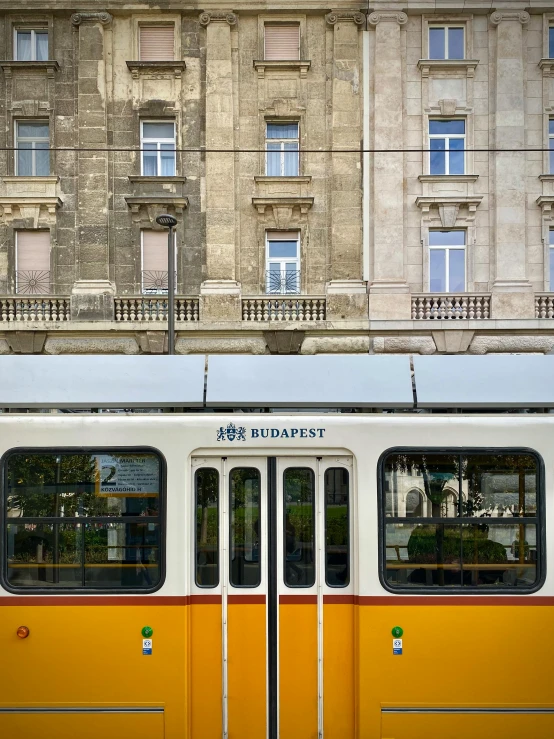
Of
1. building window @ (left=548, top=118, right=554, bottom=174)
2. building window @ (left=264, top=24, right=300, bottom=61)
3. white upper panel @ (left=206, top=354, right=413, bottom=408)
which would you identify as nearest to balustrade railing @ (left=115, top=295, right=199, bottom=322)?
building window @ (left=264, top=24, right=300, bottom=61)

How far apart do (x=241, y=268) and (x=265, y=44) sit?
7016 mm

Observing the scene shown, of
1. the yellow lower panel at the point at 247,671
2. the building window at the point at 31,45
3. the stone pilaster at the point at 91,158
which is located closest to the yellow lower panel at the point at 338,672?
the yellow lower panel at the point at 247,671

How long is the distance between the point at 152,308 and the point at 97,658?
1536cm

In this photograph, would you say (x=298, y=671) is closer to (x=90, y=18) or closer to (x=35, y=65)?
(x=35, y=65)

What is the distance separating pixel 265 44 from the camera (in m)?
20.6

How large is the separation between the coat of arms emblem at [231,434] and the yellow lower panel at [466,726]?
7.78ft

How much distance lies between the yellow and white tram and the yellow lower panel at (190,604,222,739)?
0.05 feet

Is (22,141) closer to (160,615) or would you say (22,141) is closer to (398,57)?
(398,57)

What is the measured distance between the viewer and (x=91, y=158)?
20031 millimetres

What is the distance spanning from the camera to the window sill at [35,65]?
20.1 metres

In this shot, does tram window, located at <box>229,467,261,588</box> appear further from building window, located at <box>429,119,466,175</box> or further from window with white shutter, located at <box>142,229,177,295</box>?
building window, located at <box>429,119,466,175</box>

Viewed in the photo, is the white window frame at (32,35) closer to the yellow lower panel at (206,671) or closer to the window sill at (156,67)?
the window sill at (156,67)

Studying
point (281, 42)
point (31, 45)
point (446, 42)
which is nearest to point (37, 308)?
point (31, 45)

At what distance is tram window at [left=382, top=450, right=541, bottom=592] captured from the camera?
5062mm
